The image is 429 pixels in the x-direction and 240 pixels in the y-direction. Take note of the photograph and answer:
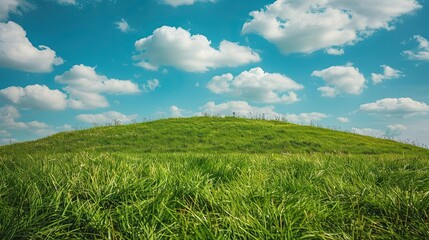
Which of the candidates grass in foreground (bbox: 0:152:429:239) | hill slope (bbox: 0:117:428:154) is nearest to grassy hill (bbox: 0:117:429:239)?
grass in foreground (bbox: 0:152:429:239)

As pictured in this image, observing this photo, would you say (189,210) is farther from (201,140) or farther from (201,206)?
(201,140)

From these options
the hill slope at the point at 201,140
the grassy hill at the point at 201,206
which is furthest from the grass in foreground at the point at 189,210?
the hill slope at the point at 201,140

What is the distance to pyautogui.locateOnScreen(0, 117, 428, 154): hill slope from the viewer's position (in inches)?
855

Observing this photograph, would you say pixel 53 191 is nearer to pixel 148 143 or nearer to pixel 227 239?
pixel 227 239

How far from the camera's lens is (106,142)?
2358cm

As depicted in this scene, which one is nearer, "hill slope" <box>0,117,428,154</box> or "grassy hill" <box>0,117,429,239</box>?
"grassy hill" <box>0,117,429,239</box>

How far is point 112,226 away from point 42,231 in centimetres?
64

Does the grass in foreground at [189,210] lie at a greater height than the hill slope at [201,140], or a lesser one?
lesser

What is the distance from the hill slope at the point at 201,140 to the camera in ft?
71.2

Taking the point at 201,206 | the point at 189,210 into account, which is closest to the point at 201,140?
the point at 201,206

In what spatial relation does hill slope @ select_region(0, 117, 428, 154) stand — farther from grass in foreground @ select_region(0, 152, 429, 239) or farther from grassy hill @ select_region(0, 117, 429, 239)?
grass in foreground @ select_region(0, 152, 429, 239)

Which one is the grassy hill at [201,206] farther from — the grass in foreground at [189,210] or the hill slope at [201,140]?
the hill slope at [201,140]

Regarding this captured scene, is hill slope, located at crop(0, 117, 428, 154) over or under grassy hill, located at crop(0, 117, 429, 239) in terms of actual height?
over

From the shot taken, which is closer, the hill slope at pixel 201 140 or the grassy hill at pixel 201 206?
the grassy hill at pixel 201 206
